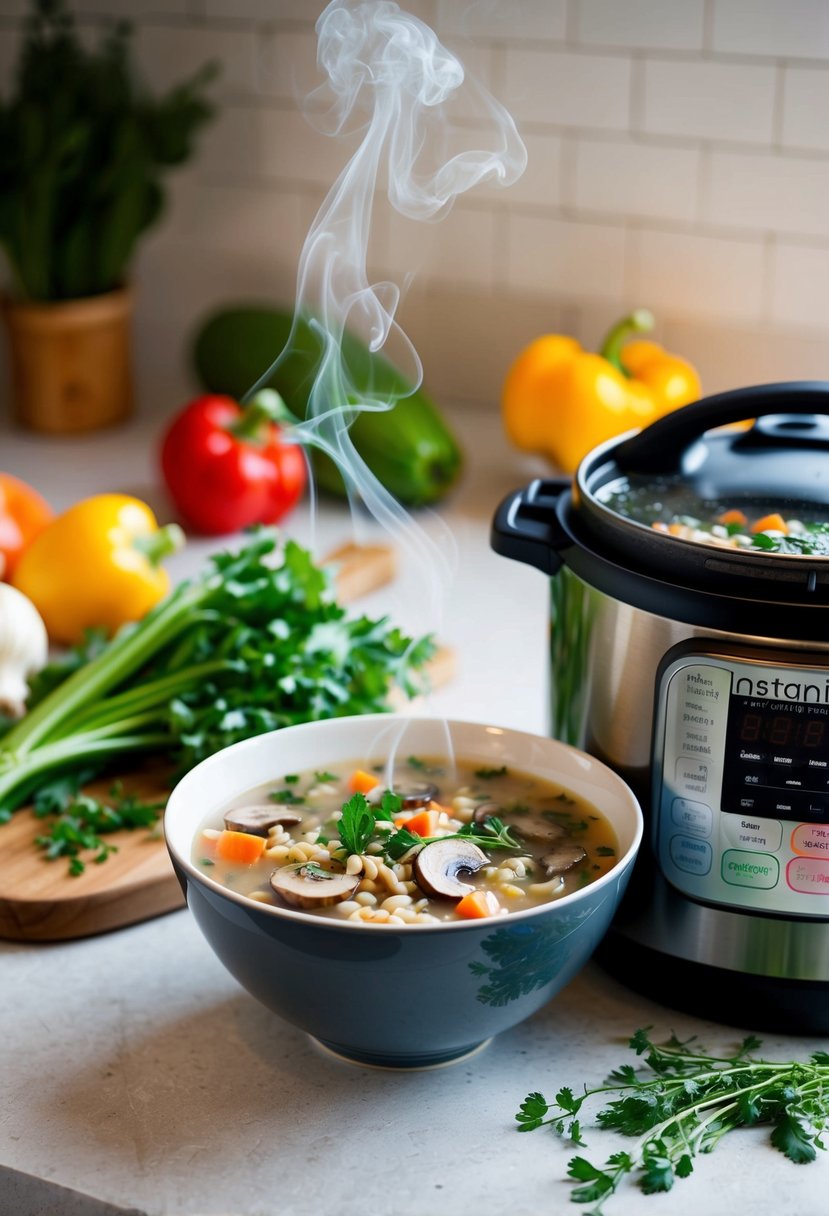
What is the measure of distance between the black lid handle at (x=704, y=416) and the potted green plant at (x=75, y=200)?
120 cm

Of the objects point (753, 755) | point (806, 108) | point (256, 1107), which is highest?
point (806, 108)

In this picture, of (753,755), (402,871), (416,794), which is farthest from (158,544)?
(753,755)

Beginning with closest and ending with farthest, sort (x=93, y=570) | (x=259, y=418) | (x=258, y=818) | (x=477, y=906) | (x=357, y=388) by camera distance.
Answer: (x=477, y=906) < (x=258, y=818) < (x=93, y=570) < (x=259, y=418) < (x=357, y=388)

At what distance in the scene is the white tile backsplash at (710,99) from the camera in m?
1.80

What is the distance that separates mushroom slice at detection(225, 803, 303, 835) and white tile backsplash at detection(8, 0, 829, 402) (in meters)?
0.99

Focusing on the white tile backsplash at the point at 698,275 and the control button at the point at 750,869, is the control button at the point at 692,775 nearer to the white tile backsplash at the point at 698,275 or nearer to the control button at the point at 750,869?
the control button at the point at 750,869

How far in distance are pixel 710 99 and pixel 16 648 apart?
3.75 feet

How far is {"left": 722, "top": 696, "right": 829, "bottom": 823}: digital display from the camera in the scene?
85 cm

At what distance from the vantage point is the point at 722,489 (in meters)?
1.06

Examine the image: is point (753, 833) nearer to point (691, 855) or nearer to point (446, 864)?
point (691, 855)

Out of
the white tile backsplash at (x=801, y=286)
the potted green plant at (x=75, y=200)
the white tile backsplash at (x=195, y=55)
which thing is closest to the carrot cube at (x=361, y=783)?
the white tile backsplash at (x=801, y=286)

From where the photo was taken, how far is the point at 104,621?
1557 millimetres

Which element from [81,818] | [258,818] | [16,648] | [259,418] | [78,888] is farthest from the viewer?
[259,418]

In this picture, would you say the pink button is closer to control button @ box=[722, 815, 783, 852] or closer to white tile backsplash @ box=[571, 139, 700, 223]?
control button @ box=[722, 815, 783, 852]
